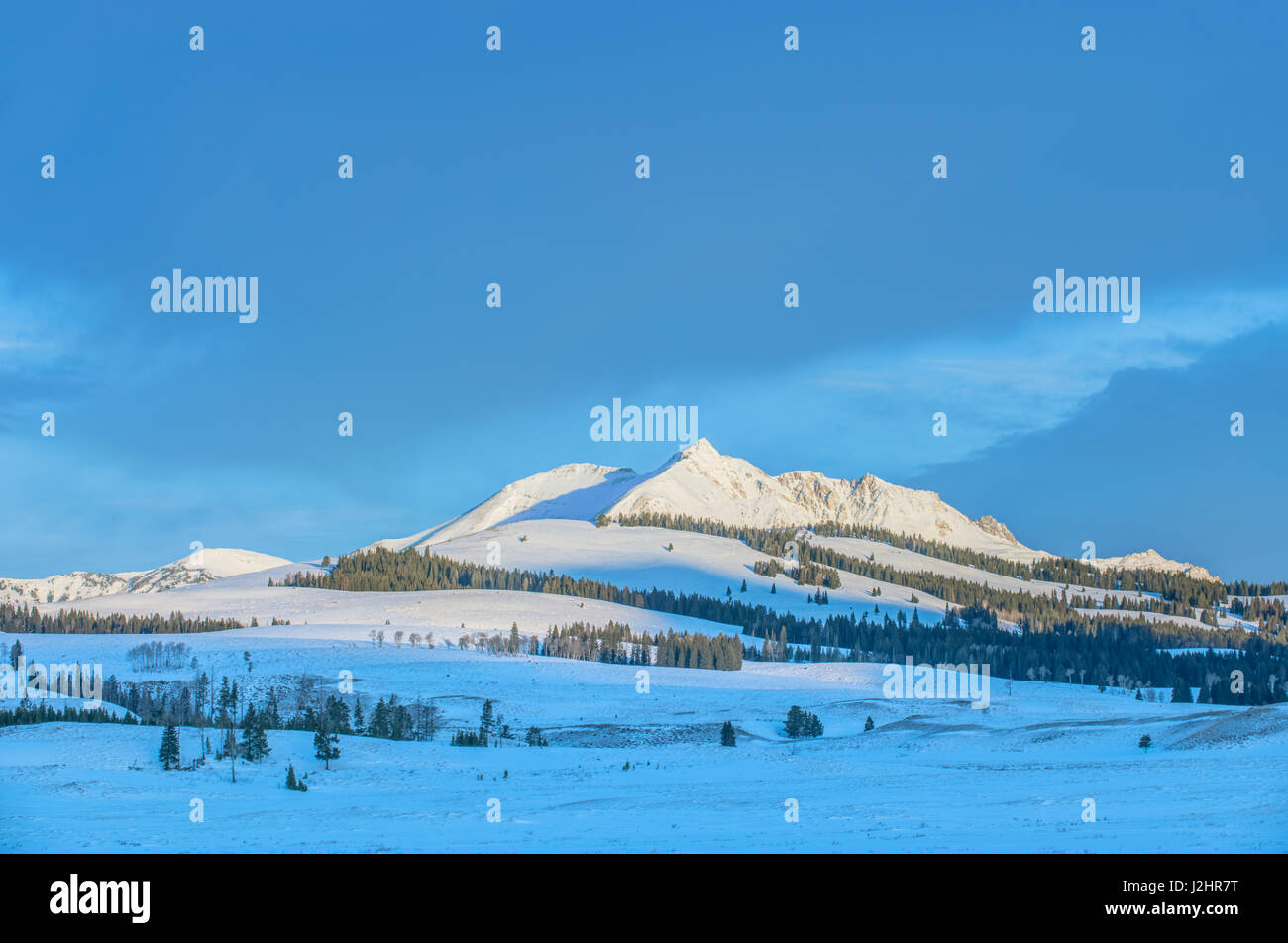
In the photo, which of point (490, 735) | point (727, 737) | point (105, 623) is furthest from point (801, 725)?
point (105, 623)

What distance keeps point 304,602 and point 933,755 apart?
476 ft

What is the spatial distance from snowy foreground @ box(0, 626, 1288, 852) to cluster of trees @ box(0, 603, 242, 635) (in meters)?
75.8

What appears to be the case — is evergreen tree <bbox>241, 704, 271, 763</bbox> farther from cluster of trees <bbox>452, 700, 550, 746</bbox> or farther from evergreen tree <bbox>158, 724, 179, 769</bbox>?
cluster of trees <bbox>452, 700, 550, 746</bbox>

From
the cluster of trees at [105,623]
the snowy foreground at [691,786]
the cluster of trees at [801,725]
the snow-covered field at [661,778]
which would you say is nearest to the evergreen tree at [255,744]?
the snowy foreground at [691,786]

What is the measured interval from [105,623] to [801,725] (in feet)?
412

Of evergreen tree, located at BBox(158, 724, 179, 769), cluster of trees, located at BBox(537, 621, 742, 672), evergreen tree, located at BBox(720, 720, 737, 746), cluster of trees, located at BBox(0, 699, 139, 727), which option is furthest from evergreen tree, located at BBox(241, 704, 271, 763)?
cluster of trees, located at BBox(537, 621, 742, 672)

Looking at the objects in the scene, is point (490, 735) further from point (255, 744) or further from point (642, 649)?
point (642, 649)

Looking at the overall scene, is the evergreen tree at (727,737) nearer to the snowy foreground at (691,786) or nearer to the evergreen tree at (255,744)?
the snowy foreground at (691,786)

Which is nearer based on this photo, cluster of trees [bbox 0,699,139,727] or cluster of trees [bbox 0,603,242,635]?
cluster of trees [bbox 0,699,139,727]

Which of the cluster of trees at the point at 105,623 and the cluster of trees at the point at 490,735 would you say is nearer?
the cluster of trees at the point at 490,735

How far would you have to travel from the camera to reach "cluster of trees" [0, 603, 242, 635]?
6403 inches

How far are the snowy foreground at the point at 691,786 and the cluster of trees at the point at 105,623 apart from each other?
249 feet

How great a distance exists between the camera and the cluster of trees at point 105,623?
162625 millimetres
